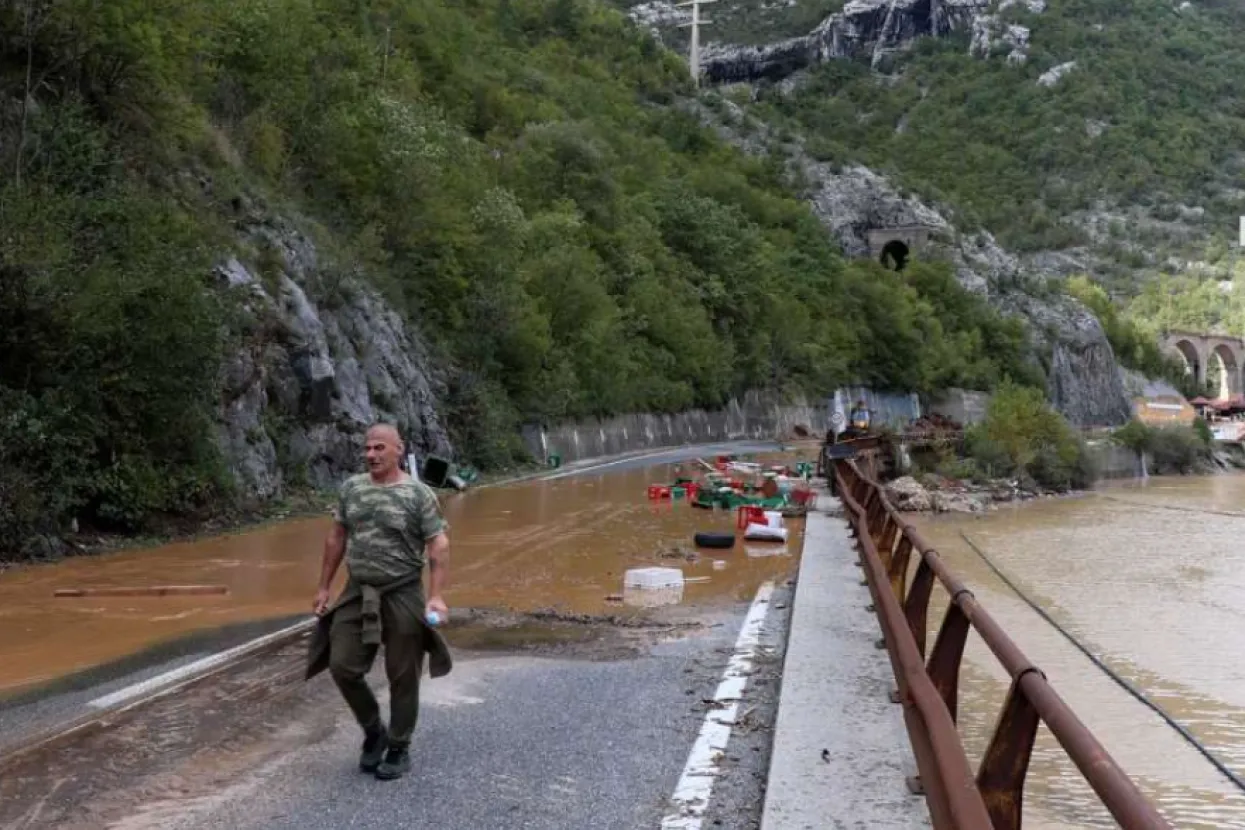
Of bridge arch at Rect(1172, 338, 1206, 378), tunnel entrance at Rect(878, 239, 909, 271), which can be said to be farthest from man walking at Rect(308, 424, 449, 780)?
bridge arch at Rect(1172, 338, 1206, 378)

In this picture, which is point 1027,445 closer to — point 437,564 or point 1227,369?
point 437,564

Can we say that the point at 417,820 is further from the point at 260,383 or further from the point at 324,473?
the point at 324,473

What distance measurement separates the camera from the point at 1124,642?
1401 cm

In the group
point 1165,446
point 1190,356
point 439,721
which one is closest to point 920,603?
point 439,721

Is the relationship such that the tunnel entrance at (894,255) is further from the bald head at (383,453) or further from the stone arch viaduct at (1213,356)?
the bald head at (383,453)

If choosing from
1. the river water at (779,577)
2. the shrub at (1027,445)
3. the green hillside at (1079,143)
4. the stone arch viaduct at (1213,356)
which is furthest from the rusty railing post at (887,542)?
the stone arch viaduct at (1213,356)

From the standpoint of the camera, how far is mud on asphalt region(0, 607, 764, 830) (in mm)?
5277

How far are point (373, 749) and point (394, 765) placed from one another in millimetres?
196

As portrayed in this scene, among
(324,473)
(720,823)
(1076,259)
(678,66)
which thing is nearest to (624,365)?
(324,473)

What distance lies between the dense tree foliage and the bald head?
9.83 meters

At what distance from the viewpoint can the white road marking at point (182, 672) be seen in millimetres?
7277

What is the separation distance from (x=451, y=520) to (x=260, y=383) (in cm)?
462

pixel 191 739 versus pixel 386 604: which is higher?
pixel 386 604

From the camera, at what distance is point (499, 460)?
110 ft
